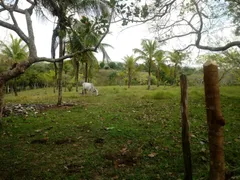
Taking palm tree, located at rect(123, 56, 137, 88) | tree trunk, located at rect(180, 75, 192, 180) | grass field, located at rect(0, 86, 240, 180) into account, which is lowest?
grass field, located at rect(0, 86, 240, 180)

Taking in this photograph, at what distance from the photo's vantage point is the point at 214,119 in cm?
273

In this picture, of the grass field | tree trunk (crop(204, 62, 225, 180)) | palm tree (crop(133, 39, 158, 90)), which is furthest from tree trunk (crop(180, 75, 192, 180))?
palm tree (crop(133, 39, 158, 90))

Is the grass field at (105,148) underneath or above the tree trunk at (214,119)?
underneath

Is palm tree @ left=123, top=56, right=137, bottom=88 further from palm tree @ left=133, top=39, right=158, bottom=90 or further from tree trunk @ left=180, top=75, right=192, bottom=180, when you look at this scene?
tree trunk @ left=180, top=75, right=192, bottom=180

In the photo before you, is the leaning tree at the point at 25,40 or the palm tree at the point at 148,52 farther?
the palm tree at the point at 148,52

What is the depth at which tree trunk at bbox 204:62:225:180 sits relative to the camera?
2719 millimetres

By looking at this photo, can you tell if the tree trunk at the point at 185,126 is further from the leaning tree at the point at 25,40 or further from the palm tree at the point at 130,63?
the palm tree at the point at 130,63

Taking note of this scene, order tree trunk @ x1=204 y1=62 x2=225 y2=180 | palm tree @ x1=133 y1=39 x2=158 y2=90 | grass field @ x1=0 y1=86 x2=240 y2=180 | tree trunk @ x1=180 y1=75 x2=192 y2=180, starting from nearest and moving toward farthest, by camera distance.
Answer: tree trunk @ x1=204 y1=62 x2=225 y2=180 < tree trunk @ x1=180 y1=75 x2=192 y2=180 < grass field @ x1=0 y1=86 x2=240 y2=180 < palm tree @ x1=133 y1=39 x2=158 y2=90

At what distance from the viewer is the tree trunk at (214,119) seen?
2.72m

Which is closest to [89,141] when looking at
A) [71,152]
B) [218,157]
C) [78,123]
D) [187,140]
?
[71,152]

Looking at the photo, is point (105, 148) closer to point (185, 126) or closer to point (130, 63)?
point (185, 126)

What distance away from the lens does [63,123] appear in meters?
8.64

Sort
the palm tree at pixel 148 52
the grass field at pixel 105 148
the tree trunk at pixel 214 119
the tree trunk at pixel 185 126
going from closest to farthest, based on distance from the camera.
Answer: the tree trunk at pixel 214 119
the tree trunk at pixel 185 126
the grass field at pixel 105 148
the palm tree at pixel 148 52

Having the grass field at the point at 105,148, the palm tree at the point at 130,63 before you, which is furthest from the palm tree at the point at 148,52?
the grass field at the point at 105,148
